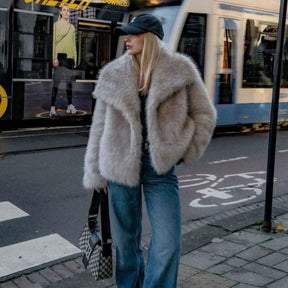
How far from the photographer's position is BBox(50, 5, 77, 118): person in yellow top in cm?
1209

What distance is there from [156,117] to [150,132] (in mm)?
98

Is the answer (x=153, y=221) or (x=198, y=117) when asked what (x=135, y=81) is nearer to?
(x=198, y=117)

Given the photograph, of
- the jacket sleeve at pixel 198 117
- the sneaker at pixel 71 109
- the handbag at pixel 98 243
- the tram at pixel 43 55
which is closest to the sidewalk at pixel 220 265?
the handbag at pixel 98 243

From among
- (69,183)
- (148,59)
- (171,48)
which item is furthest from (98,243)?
(171,48)

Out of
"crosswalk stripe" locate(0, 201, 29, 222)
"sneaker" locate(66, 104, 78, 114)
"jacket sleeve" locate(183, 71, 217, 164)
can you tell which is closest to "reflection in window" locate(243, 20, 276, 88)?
"sneaker" locate(66, 104, 78, 114)

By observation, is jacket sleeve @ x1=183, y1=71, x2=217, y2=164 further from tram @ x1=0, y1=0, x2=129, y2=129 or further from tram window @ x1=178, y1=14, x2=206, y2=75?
tram @ x1=0, y1=0, x2=129, y2=129

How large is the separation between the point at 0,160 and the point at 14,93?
3.00m

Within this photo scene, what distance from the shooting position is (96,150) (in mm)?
3316

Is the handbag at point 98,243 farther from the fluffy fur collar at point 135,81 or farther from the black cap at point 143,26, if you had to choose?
the black cap at point 143,26

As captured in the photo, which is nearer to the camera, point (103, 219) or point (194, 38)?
point (103, 219)

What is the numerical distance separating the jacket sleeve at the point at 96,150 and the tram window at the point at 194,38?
8354 mm

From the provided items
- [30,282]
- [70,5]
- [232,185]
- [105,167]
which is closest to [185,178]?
[232,185]

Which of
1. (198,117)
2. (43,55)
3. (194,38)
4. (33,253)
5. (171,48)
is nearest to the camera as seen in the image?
(198,117)

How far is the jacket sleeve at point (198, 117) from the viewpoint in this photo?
126 inches
